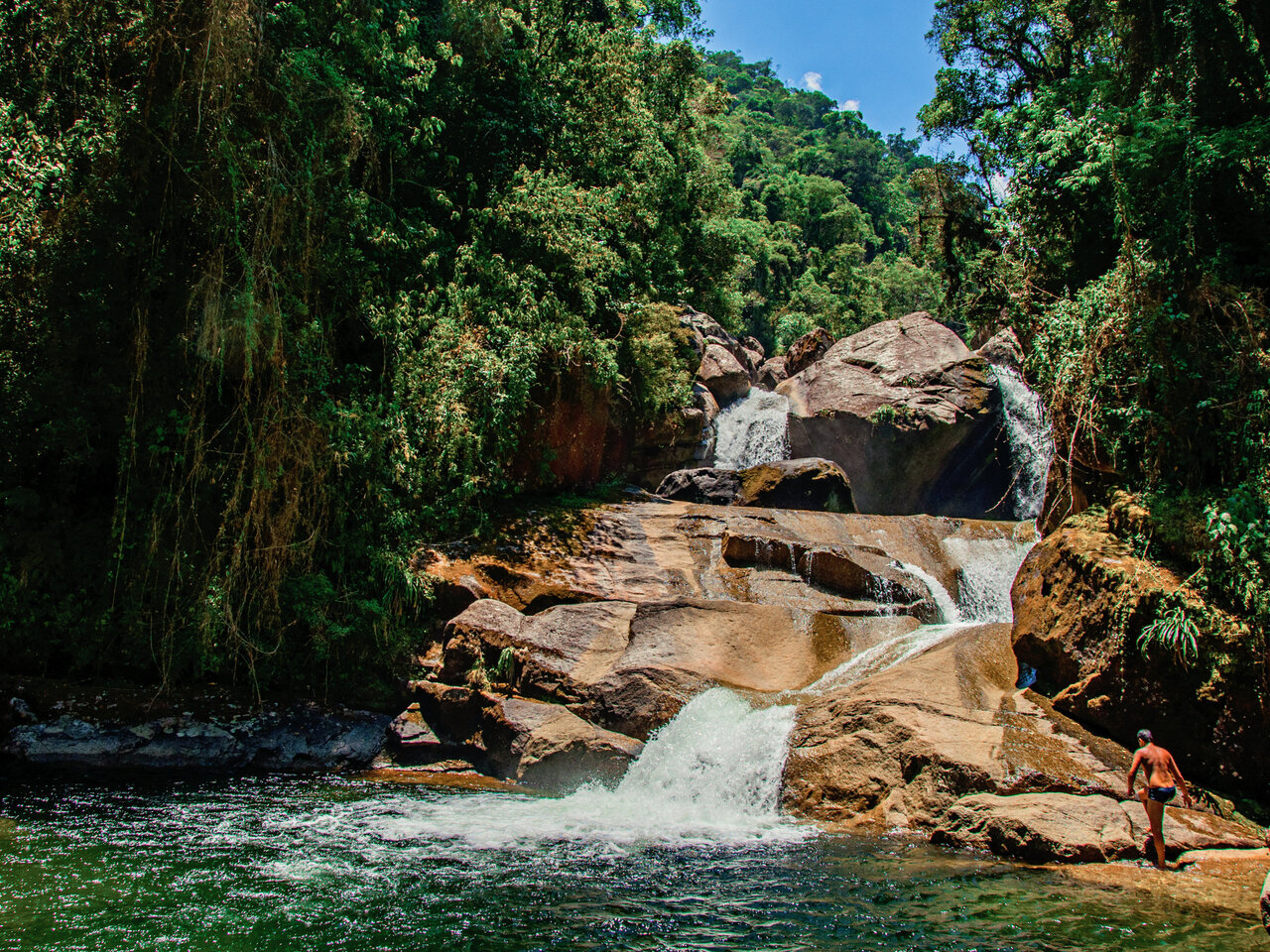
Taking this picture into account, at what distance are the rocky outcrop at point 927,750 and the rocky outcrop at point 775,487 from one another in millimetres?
8044

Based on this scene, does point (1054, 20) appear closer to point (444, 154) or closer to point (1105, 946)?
point (444, 154)

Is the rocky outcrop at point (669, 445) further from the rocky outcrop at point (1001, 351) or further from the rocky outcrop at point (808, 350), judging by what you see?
the rocky outcrop at point (1001, 351)

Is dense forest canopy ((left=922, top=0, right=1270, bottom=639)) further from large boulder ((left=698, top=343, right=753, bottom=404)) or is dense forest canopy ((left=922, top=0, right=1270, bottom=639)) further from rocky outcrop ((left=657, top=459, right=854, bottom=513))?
large boulder ((left=698, top=343, right=753, bottom=404))

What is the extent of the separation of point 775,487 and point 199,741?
450 inches

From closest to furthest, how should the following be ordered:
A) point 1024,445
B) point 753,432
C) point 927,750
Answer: point 927,750 < point 1024,445 < point 753,432

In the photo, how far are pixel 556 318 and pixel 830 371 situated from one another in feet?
33.1

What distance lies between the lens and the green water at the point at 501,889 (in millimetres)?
4422

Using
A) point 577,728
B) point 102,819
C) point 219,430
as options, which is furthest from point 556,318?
point 102,819

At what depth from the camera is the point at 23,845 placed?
5.71m

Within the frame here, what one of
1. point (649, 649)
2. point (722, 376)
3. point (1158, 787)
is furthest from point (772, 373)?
point (1158, 787)

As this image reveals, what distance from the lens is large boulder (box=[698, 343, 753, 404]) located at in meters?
23.6

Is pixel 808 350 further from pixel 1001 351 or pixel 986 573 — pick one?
pixel 986 573

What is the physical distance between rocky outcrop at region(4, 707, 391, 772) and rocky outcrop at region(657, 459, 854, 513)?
9.00 meters

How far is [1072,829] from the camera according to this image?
596 cm
